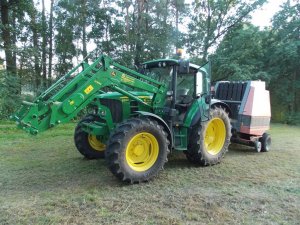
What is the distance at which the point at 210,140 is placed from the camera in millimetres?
5816

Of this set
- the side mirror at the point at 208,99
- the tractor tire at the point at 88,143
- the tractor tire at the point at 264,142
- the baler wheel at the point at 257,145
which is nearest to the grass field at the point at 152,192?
the tractor tire at the point at 88,143

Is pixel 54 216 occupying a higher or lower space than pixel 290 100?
lower

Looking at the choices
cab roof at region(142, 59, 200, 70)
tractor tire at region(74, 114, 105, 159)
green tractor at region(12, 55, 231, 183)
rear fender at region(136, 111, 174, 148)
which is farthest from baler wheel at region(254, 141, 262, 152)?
tractor tire at region(74, 114, 105, 159)

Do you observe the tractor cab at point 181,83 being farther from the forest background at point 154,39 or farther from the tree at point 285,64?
the tree at point 285,64

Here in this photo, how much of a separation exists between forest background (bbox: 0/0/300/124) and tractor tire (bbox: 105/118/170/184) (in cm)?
948

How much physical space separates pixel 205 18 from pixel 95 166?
1592cm

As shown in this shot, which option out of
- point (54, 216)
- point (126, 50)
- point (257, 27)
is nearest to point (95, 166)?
point (54, 216)

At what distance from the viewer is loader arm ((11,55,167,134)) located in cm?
403

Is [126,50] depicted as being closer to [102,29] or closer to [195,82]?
[102,29]

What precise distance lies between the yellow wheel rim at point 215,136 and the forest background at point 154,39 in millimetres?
8410

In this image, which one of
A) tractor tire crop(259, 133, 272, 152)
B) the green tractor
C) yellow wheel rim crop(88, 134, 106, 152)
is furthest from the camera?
tractor tire crop(259, 133, 272, 152)

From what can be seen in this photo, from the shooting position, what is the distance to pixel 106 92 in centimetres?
545

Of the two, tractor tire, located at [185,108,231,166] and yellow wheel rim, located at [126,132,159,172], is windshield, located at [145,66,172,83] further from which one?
yellow wheel rim, located at [126,132,159,172]

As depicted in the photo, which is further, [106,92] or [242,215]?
[106,92]
